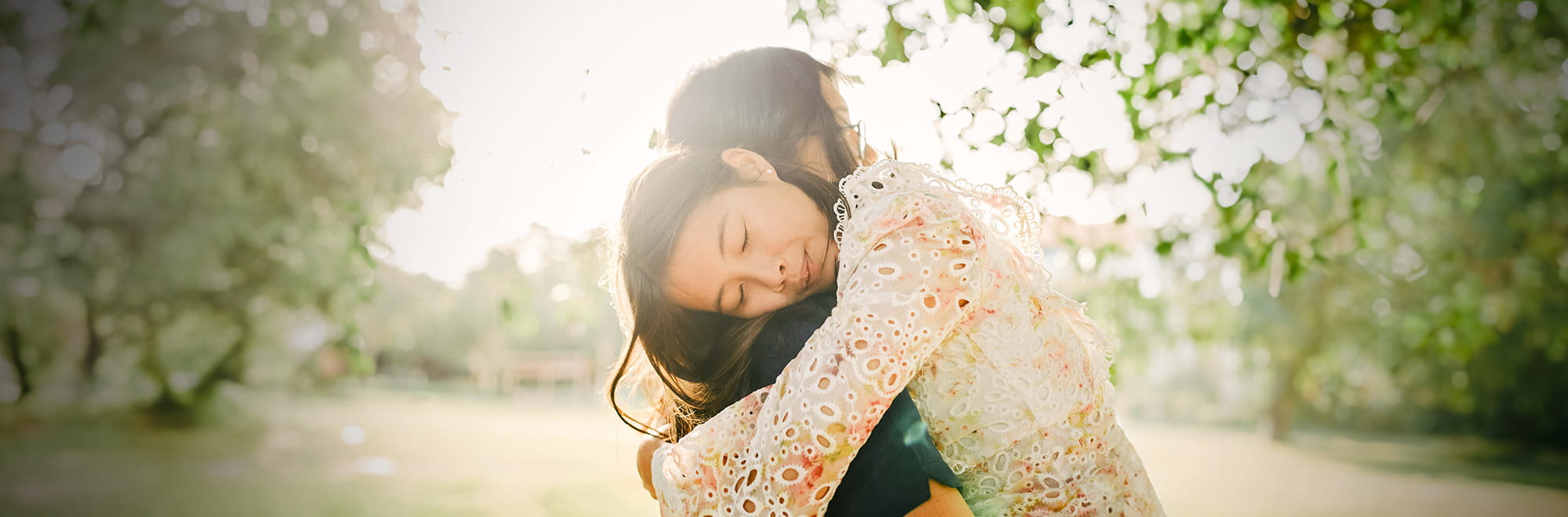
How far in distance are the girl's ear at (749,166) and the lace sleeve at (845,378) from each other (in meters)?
0.34

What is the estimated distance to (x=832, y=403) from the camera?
111 centimetres

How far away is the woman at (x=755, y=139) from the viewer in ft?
4.89

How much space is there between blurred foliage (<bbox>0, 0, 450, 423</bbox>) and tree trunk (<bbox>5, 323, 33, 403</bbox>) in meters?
0.03

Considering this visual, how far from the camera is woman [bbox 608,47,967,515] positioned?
1.49 metres

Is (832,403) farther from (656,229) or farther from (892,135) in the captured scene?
(892,135)

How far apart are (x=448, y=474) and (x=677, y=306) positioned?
956 cm

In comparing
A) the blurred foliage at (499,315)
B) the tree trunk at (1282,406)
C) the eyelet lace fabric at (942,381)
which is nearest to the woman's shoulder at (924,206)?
the eyelet lace fabric at (942,381)

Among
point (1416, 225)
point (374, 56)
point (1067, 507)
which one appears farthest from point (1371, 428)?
point (1067, 507)

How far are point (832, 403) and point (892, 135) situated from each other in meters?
1.47

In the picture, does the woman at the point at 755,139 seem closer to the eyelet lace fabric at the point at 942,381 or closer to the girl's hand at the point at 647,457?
the girl's hand at the point at 647,457

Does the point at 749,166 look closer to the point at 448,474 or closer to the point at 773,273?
the point at 773,273

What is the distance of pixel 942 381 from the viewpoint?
4.62 feet

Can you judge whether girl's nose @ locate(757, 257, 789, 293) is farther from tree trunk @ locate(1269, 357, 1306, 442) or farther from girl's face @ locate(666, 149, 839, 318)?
tree trunk @ locate(1269, 357, 1306, 442)

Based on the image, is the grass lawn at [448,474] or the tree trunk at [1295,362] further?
the tree trunk at [1295,362]
